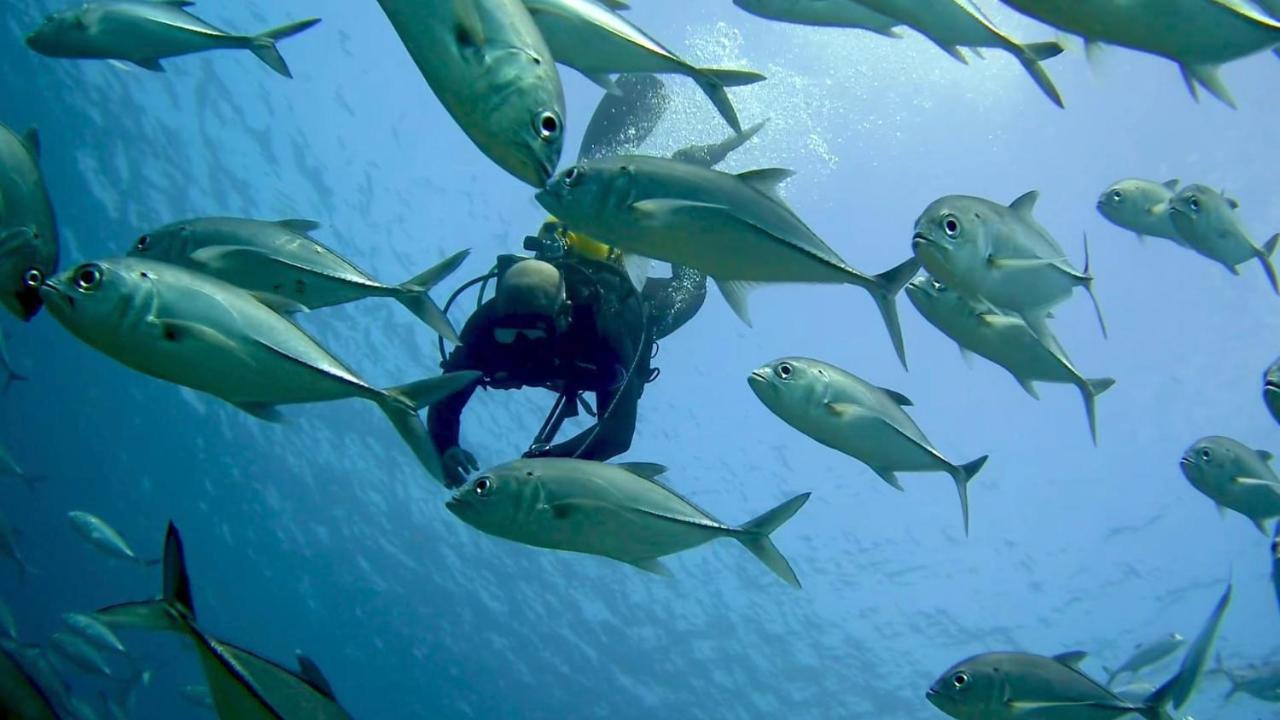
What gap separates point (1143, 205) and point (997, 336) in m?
1.88

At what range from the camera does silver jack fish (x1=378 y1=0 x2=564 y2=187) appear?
5.01 ft

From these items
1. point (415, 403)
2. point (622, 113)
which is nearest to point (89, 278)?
point (415, 403)

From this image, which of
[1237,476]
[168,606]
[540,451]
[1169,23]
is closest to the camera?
[168,606]

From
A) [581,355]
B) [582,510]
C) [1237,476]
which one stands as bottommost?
[581,355]

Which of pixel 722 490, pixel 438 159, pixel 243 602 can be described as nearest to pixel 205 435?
pixel 243 602

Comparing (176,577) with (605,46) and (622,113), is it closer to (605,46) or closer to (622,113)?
(605,46)

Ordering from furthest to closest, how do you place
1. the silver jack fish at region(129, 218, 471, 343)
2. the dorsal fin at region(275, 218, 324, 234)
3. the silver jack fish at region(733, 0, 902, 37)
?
the dorsal fin at region(275, 218, 324, 234) < the silver jack fish at region(129, 218, 471, 343) < the silver jack fish at region(733, 0, 902, 37)

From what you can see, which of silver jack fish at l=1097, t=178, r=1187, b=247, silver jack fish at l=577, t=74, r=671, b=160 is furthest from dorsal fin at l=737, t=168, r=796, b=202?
silver jack fish at l=577, t=74, r=671, b=160

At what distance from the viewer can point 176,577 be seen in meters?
1.68

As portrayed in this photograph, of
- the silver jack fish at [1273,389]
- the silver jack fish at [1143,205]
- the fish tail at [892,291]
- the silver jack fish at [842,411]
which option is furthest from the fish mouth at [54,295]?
the silver jack fish at [1143,205]

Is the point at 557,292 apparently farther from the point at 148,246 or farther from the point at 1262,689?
the point at 1262,689

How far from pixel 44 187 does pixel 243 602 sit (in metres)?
42.4

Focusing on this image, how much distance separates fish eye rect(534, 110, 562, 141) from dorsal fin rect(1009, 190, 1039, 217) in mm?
2318

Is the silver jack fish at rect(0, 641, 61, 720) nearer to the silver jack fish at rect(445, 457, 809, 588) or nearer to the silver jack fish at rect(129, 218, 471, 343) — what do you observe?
the silver jack fish at rect(445, 457, 809, 588)
